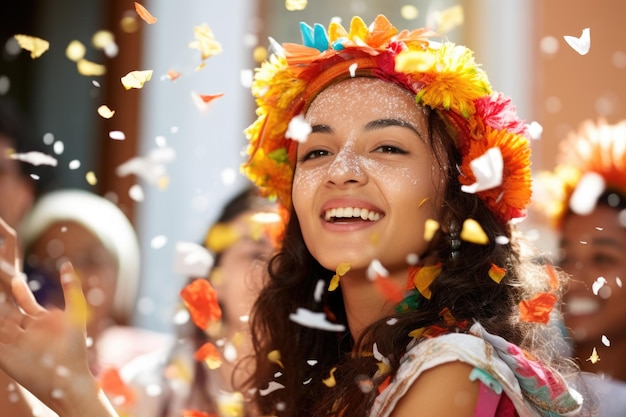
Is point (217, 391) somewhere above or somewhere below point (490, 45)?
below

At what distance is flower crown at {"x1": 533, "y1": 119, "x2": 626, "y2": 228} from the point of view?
148 inches

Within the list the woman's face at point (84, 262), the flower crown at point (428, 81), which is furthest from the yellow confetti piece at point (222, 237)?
the flower crown at point (428, 81)

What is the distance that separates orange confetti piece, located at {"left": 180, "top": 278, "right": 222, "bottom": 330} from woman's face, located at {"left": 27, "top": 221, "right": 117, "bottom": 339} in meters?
0.89

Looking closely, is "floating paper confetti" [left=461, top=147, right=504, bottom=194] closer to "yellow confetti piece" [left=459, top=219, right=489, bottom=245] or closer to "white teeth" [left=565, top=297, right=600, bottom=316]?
"yellow confetti piece" [left=459, top=219, right=489, bottom=245]

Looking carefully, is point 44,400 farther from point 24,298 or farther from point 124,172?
point 124,172

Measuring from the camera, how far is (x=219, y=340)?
3.48 m

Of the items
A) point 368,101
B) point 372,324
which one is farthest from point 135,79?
point 372,324

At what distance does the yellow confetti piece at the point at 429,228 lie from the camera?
2.29 meters

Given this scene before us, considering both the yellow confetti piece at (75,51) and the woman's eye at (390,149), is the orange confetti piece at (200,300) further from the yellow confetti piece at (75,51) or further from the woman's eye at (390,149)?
the yellow confetti piece at (75,51)

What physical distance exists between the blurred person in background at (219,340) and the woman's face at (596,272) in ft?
3.71

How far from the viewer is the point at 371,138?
2.29 metres

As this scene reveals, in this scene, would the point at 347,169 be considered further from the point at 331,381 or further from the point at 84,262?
the point at 84,262

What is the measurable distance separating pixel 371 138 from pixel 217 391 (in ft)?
4.56

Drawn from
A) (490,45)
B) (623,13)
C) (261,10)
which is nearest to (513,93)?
(490,45)
